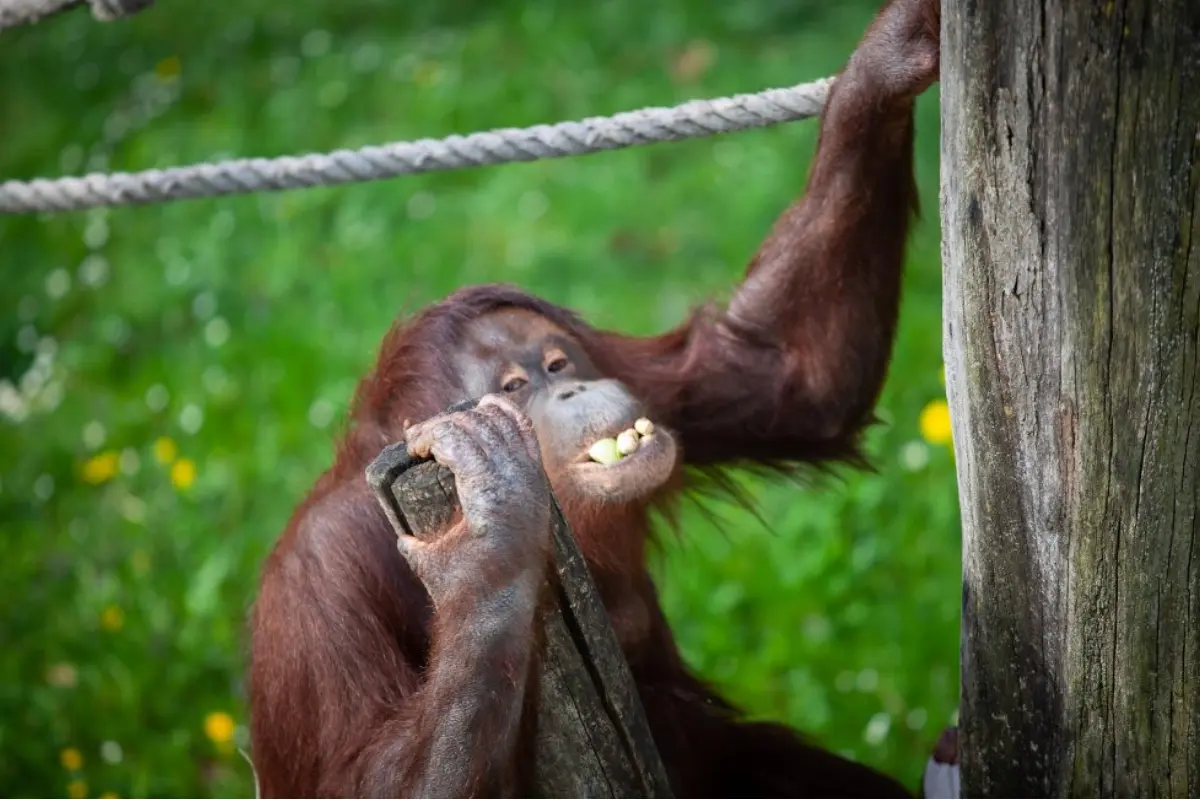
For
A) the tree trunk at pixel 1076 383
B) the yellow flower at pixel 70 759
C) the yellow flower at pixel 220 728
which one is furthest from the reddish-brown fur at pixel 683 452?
the yellow flower at pixel 70 759

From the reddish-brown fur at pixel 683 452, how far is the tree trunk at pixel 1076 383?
71cm

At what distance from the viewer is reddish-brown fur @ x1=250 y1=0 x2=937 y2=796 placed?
2527 mm

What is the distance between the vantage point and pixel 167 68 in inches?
300

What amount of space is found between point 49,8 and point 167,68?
473 cm

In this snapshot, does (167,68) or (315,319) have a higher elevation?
(167,68)

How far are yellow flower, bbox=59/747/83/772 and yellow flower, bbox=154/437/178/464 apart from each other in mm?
1383

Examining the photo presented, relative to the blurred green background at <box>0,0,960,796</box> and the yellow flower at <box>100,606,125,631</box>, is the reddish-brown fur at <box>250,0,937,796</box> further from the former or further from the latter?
the yellow flower at <box>100,606,125,631</box>

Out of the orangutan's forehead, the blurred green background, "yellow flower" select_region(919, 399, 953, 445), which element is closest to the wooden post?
the orangutan's forehead

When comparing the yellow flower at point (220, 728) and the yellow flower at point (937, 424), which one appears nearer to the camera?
the yellow flower at point (220, 728)

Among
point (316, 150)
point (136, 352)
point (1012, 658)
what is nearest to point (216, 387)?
point (136, 352)

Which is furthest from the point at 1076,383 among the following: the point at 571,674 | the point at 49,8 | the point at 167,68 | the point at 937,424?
the point at 167,68

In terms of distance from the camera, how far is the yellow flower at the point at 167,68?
24.9 feet

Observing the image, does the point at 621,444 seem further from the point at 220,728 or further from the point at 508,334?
the point at 220,728

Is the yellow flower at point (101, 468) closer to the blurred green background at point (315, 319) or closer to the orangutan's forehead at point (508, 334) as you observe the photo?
the blurred green background at point (315, 319)
